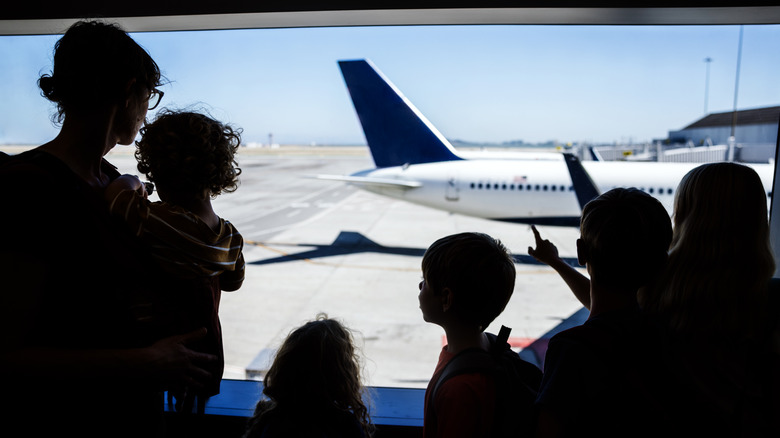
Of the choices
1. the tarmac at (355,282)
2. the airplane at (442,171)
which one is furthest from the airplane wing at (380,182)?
the tarmac at (355,282)

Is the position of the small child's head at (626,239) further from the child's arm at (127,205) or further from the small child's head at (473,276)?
the child's arm at (127,205)

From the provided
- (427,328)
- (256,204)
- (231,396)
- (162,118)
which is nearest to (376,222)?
(256,204)

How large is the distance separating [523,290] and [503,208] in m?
2.28

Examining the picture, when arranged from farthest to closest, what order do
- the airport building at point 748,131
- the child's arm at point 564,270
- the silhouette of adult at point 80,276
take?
the airport building at point 748,131 → the child's arm at point 564,270 → the silhouette of adult at point 80,276

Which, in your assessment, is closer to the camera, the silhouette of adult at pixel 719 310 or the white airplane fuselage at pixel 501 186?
the silhouette of adult at pixel 719 310

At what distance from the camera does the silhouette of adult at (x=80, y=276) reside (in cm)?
74

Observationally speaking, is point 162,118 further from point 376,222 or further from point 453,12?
point 376,222

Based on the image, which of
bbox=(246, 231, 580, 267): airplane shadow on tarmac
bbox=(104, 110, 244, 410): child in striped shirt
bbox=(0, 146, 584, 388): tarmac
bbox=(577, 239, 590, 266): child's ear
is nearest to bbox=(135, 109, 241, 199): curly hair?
bbox=(104, 110, 244, 410): child in striped shirt

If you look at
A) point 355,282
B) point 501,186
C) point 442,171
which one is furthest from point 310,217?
point 501,186

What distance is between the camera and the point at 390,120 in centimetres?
990

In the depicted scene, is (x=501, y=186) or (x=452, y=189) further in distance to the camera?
(x=452, y=189)

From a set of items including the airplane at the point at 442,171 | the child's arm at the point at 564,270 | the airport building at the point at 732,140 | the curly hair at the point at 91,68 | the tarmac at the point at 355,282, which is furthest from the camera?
the airplane at the point at 442,171

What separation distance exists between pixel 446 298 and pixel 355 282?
7.36 metres

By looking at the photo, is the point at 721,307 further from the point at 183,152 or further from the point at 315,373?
the point at 183,152
